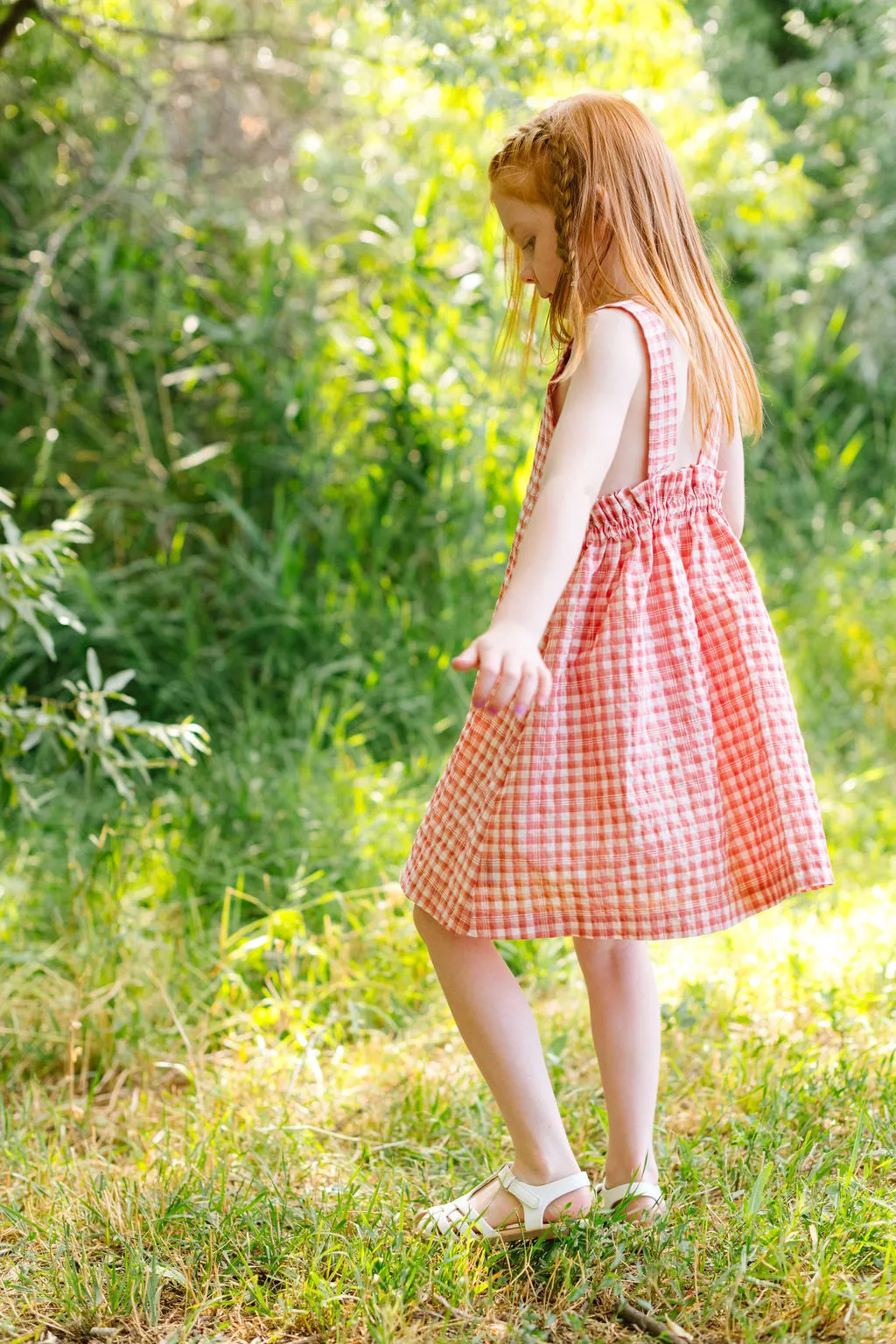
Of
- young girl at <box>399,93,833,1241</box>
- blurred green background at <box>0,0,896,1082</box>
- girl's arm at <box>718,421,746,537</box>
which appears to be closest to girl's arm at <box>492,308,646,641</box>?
young girl at <box>399,93,833,1241</box>

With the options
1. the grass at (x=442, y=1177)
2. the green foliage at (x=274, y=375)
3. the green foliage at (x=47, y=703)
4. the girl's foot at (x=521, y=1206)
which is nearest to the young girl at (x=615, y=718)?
the girl's foot at (x=521, y=1206)

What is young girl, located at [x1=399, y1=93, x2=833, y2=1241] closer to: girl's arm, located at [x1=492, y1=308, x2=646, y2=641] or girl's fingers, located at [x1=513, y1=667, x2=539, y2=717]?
girl's arm, located at [x1=492, y1=308, x2=646, y2=641]

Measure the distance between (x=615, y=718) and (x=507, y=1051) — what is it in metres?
0.48

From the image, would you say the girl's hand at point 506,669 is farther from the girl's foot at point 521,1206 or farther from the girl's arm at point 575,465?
the girl's foot at point 521,1206

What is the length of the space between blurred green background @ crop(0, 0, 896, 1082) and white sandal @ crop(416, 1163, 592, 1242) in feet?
2.57

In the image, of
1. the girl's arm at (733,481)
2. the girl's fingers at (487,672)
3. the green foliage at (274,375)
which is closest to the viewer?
the girl's fingers at (487,672)

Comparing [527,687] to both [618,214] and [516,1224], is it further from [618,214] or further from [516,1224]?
[516,1224]

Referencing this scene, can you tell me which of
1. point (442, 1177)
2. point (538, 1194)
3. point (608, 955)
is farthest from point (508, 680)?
point (442, 1177)

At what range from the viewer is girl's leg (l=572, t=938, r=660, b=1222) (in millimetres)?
1697

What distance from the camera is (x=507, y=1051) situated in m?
1.66

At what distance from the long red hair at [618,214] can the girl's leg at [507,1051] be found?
0.76 metres

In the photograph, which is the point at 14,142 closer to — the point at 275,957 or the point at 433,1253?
the point at 275,957

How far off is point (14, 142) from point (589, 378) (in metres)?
3.65

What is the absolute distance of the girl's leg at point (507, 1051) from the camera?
1.65 m
